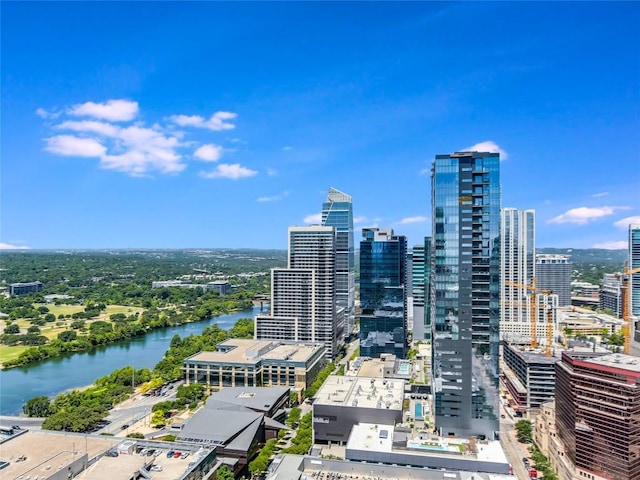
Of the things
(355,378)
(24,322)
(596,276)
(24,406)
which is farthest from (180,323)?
(596,276)

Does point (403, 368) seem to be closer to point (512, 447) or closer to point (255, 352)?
point (512, 447)

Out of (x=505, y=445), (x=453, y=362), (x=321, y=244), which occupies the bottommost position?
(x=505, y=445)

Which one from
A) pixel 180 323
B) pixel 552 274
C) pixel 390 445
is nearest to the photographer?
pixel 390 445

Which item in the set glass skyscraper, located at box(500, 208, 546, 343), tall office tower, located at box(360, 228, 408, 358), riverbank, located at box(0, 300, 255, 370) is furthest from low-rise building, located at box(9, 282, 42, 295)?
glass skyscraper, located at box(500, 208, 546, 343)

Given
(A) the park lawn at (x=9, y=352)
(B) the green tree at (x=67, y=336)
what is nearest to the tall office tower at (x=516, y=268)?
(B) the green tree at (x=67, y=336)

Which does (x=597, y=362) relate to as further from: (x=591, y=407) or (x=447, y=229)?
(x=447, y=229)

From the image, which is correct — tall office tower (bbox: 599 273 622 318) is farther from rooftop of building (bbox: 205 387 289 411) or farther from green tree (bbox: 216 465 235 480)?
green tree (bbox: 216 465 235 480)
